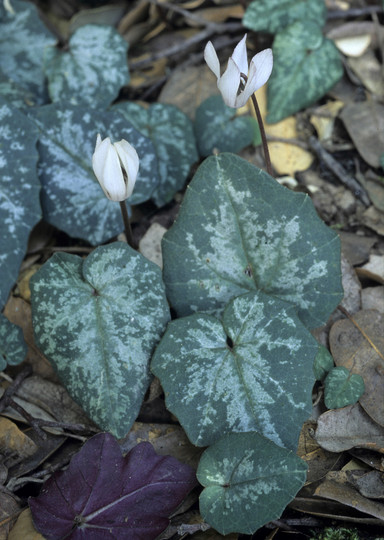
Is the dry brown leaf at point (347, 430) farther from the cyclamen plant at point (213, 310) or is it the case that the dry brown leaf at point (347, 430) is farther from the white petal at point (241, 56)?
the white petal at point (241, 56)

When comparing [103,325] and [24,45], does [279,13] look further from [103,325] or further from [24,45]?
[103,325]

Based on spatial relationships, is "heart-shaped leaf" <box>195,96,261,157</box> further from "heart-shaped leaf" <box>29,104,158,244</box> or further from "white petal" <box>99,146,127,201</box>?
"white petal" <box>99,146,127,201</box>

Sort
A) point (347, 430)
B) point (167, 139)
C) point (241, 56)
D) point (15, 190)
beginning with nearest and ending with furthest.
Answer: point (241, 56) < point (347, 430) < point (15, 190) < point (167, 139)

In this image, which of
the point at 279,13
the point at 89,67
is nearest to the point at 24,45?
the point at 89,67

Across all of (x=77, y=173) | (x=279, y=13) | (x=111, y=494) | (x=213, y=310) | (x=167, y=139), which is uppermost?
(x=279, y=13)

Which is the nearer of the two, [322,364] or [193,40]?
[322,364]

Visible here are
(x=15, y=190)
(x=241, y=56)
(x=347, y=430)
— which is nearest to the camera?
(x=241, y=56)

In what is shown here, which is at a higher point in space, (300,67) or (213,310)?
(300,67)

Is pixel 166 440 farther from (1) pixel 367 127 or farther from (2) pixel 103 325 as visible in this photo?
(1) pixel 367 127
